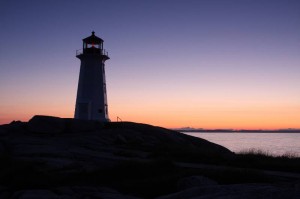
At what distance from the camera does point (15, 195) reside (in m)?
7.92

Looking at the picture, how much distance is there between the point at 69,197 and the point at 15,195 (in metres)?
1.43

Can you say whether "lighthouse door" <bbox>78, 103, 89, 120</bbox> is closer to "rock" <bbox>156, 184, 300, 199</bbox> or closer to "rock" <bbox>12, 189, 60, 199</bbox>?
"rock" <bbox>12, 189, 60, 199</bbox>

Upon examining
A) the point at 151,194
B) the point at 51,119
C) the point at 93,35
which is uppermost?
the point at 93,35

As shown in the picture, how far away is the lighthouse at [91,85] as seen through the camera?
1358 inches

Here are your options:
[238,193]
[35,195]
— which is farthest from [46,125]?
[238,193]

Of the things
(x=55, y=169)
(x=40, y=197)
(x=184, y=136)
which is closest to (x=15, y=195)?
(x=40, y=197)

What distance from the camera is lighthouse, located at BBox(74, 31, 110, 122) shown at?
34.5m

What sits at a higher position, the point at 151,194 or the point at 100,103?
the point at 100,103

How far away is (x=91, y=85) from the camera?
34.8 meters

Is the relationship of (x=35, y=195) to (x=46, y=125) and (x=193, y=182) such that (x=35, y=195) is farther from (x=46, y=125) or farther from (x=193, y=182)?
(x=46, y=125)

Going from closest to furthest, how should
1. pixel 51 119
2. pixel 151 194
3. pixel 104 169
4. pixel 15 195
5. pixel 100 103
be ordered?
pixel 15 195 < pixel 151 194 < pixel 104 169 < pixel 51 119 < pixel 100 103

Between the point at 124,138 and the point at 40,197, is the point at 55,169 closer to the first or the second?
the point at 40,197

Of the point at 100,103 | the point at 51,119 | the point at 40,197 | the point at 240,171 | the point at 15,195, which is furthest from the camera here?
the point at 100,103

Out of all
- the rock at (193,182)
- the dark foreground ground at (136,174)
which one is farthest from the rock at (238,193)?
the rock at (193,182)
